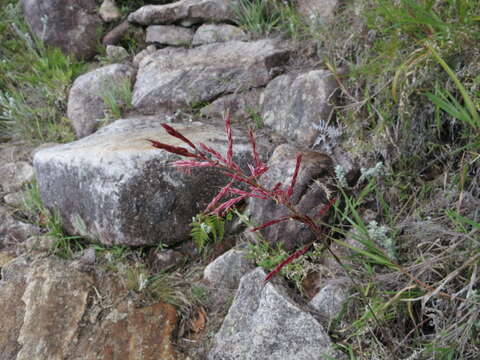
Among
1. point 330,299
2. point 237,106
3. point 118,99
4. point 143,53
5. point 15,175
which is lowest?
point 330,299

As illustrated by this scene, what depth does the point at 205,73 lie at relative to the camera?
358 centimetres

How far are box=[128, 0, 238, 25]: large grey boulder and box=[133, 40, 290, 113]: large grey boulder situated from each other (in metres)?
0.34

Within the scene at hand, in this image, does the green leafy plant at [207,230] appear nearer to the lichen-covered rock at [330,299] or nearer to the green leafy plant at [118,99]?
the lichen-covered rock at [330,299]

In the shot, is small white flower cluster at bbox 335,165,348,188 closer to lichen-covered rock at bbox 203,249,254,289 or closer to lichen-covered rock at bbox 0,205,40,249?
lichen-covered rock at bbox 203,249,254,289

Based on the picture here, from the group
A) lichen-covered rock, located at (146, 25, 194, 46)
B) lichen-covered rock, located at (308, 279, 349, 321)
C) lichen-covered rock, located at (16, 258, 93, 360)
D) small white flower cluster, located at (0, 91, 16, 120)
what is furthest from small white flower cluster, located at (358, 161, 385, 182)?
small white flower cluster, located at (0, 91, 16, 120)

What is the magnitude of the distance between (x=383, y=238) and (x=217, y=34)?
9.26 ft

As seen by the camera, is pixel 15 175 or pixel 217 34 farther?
pixel 217 34

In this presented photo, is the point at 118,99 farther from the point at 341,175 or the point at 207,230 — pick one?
the point at 341,175

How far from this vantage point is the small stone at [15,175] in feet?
11.8

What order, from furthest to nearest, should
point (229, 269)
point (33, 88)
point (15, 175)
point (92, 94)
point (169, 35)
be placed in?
point (33, 88), point (169, 35), point (92, 94), point (15, 175), point (229, 269)

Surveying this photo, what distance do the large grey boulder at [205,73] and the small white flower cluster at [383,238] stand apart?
1810 mm

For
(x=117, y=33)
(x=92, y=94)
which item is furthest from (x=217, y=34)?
(x=92, y=94)

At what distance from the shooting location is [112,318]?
7.99 feet

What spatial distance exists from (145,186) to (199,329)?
99 centimetres
